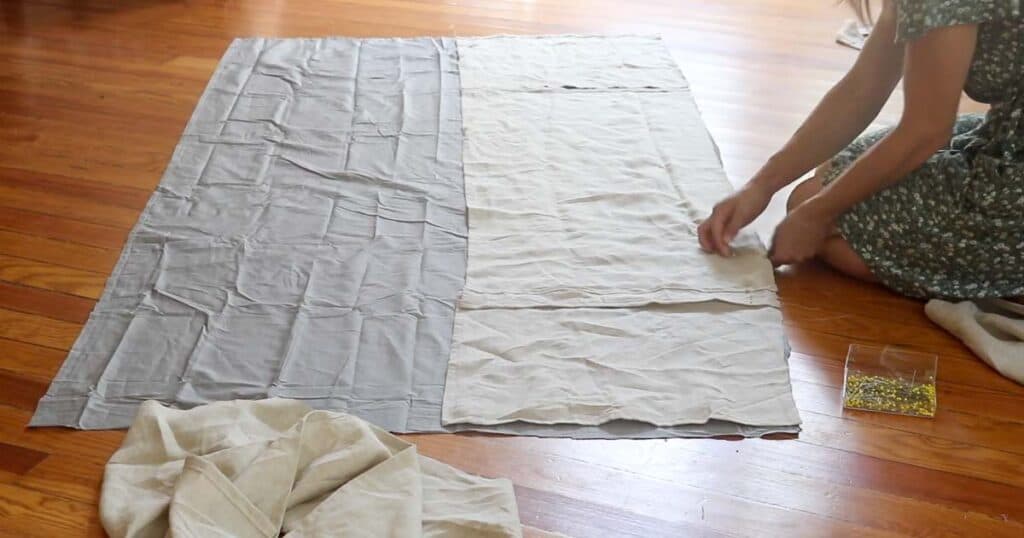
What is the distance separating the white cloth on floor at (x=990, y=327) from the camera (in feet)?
5.59

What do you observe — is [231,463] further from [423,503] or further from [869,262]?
[869,262]

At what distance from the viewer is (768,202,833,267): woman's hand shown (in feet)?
6.19

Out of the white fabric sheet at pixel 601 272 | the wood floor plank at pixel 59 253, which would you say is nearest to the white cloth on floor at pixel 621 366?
the white fabric sheet at pixel 601 272

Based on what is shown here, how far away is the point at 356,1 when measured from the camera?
3215mm

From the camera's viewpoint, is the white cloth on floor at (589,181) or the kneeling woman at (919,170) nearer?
the kneeling woman at (919,170)

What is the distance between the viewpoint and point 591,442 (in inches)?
61.4

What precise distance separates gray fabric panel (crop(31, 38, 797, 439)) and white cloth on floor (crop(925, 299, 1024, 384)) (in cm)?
44

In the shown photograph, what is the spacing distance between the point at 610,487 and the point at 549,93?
1323 millimetres

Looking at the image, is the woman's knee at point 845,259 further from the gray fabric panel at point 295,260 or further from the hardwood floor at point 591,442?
the gray fabric panel at point 295,260

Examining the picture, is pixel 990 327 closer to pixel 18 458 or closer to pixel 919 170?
pixel 919 170

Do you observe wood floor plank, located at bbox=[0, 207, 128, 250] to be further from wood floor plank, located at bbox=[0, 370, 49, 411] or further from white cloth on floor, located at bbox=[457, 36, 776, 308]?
white cloth on floor, located at bbox=[457, 36, 776, 308]

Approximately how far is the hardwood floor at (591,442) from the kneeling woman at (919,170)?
88 millimetres

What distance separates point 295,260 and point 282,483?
65 cm

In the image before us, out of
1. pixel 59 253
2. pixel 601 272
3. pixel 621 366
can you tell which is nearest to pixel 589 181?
pixel 601 272
